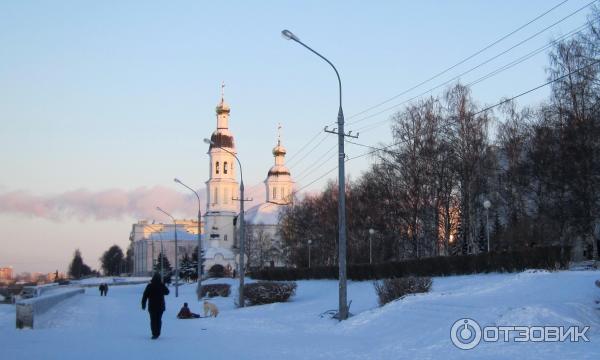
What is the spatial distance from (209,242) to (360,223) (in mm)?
65086

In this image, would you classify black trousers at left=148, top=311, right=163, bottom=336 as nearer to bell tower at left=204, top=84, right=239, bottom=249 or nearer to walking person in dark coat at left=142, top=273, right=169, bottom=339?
walking person in dark coat at left=142, top=273, right=169, bottom=339

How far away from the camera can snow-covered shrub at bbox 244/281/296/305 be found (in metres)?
34.8

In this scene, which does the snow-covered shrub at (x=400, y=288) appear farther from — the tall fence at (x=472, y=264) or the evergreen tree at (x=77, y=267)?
the evergreen tree at (x=77, y=267)

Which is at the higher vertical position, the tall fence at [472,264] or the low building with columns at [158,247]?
the low building with columns at [158,247]

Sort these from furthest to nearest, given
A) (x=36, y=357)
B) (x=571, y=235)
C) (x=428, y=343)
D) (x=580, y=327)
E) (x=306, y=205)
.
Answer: (x=306, y=205), (x=571, y=235), (x=428, y=343), (x=580, y=327), (x=36, y=357)

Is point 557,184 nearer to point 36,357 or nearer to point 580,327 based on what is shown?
point 580,327

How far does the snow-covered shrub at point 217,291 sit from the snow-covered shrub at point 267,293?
46.6 feet

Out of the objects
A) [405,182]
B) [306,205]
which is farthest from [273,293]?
[306,205]

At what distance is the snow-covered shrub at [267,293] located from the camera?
3475 cm

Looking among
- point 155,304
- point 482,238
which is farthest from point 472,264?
point 482,238

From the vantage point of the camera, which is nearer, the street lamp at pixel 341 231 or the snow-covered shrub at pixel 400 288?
the street lamp at pixel 341 231

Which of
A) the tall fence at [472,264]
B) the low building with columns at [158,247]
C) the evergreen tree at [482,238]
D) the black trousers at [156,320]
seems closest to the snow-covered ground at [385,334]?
the black trousers at [156,320]

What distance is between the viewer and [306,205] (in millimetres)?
80312

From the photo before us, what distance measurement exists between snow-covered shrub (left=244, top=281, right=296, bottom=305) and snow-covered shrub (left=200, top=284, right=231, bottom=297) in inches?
559
